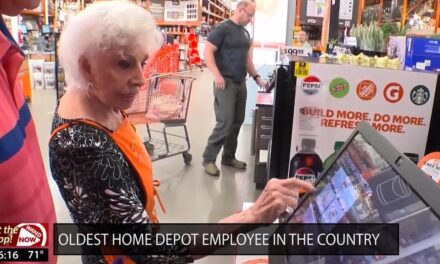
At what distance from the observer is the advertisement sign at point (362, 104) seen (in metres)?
1.65

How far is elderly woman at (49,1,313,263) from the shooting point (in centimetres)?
103

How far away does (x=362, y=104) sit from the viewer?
5.53ft

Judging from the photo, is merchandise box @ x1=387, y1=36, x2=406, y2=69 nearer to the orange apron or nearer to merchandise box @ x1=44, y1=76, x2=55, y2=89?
the orange apron

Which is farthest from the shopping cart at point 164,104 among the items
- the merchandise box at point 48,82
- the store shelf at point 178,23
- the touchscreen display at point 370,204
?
the store shelf at point 178,23

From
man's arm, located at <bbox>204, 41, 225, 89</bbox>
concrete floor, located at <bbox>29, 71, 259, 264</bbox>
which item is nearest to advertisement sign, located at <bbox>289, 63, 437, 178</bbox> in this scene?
concrete floor, located at <bbox>29, 71, 259, 264</bbox>

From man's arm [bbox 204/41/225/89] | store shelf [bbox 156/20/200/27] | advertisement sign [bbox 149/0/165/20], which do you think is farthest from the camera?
store shelf [bbox 156/20/200/27]

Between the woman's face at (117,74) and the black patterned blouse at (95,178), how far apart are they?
123 mm

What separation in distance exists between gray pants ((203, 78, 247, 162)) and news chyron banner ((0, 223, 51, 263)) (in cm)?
342

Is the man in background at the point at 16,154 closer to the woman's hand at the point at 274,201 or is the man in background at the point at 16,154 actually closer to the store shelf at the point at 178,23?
the woman's hand at the point at 274,201

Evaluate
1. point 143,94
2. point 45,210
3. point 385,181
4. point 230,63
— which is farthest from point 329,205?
point 143,94

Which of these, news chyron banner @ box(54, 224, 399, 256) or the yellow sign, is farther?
the yellow sign

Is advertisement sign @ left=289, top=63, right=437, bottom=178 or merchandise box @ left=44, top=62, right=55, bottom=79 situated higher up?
advertisement sign @ left=289, top=63, right=437, bottom=178

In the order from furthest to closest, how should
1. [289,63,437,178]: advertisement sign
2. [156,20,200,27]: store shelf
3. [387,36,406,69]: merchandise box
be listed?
[156,20,200,27]: store shelf < [387,36,406,69]: merchandise box < [289,63,437,178]: advertisement sign

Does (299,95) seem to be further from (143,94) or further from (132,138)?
(143,94)
